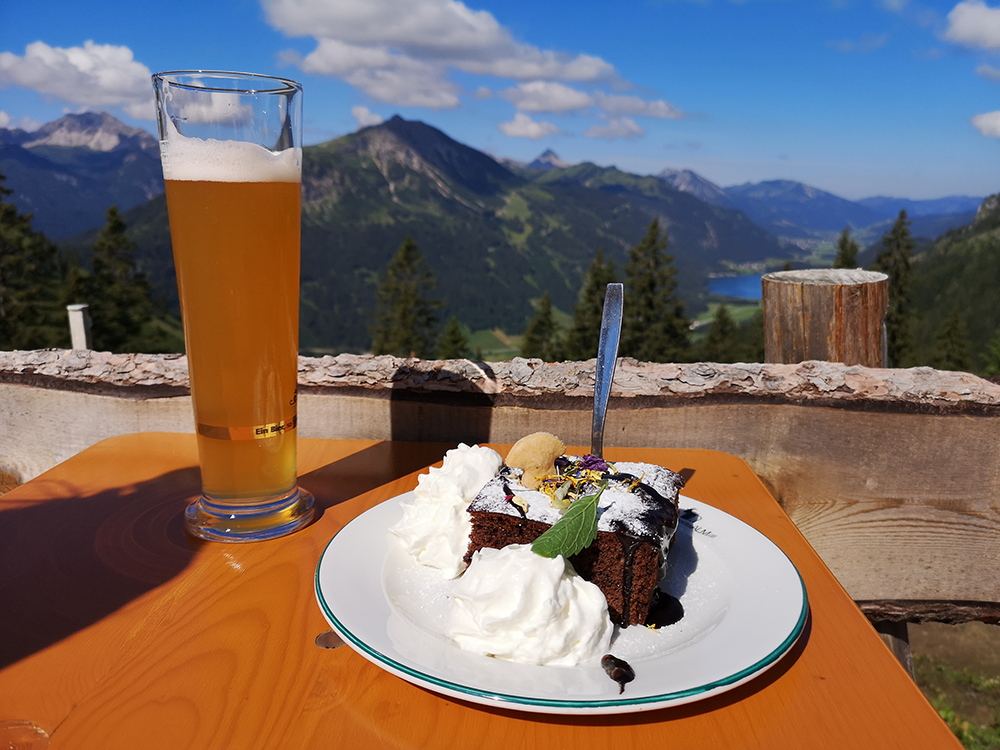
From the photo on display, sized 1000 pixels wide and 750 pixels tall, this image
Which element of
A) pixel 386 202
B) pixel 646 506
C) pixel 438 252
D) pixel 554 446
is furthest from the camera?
pixel 386 202

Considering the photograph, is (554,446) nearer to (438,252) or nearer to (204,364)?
(204,364)

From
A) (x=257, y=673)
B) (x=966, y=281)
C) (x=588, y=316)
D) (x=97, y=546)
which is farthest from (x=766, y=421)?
(x=966, y=281)

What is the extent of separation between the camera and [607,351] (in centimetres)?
186

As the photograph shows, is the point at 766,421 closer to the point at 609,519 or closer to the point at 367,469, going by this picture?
the point at 609,519

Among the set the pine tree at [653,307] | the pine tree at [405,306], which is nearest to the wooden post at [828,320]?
the pine tree at [653,307]

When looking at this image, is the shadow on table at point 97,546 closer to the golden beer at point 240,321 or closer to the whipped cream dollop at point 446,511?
the golden beer at point 240,321

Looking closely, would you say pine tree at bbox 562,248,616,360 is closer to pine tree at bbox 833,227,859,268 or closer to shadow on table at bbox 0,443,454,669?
pine tree at bbox 833,227,859,268

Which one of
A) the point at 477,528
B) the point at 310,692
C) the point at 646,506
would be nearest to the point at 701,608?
the point at 646,506

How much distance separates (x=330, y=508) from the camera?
183 cm

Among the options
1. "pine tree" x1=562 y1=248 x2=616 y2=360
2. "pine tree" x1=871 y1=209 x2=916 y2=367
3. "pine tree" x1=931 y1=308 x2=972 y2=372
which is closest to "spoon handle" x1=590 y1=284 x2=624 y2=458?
"pine tree" x1=562 y1=248 x2=616 y2=360

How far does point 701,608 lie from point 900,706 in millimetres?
358

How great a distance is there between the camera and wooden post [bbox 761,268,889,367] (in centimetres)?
310

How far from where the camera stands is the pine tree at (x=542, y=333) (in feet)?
158

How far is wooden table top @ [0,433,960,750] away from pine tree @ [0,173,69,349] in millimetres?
42286
